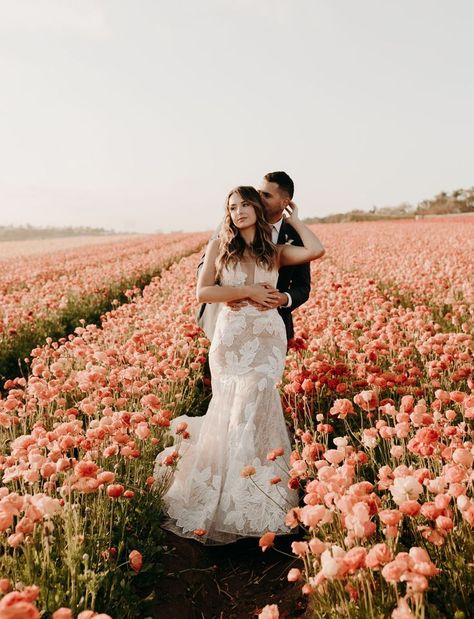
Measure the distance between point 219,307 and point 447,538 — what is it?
7.75 feet

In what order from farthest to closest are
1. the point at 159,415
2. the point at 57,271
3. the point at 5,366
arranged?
the point at 57,271 → the point at 5,366 → the point at 159,415

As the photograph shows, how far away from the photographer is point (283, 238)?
4.39 m

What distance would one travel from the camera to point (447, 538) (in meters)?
2.39

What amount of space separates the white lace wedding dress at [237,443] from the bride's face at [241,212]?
1.08ft

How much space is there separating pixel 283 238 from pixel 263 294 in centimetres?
71

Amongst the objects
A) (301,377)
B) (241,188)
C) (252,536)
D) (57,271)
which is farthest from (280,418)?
(57,271)

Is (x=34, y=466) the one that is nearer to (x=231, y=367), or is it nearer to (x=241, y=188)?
(x=231, y=367)

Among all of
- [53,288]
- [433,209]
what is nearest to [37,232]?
[433,209]

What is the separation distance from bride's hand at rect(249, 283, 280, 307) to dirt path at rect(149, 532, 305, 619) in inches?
60.8

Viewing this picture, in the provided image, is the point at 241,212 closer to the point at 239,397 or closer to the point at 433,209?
the point at 239,397

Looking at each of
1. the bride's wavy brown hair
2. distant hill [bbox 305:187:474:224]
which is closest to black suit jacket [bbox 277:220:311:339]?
the bride's wavy brown hair

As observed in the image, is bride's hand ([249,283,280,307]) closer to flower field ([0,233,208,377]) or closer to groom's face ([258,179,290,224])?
groom's face ([258,179,290,224])

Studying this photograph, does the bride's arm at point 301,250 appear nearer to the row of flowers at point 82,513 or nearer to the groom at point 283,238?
the groom at point 283,238

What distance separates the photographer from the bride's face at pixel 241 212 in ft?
12.5
